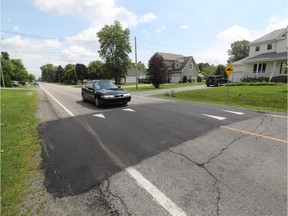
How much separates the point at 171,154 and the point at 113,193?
1.74m

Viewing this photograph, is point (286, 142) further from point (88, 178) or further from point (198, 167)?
point (88, 178)

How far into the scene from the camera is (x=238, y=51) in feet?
234

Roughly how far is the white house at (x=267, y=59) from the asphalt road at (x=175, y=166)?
2553 cm

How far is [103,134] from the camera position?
18.8 feet

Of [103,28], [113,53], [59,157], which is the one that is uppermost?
[103,28]

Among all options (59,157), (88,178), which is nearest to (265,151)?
(88,178)

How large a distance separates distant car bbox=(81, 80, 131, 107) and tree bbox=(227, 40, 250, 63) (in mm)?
71668

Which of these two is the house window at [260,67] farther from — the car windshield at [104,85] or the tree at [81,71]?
the tree at [81,71]

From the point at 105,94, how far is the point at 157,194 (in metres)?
8.42

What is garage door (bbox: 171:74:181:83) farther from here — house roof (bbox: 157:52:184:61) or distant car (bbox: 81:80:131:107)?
distant car (bbox: 81:80:131:107)

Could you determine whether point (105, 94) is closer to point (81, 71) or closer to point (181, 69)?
point (181, 69)

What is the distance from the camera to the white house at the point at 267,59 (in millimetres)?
26297

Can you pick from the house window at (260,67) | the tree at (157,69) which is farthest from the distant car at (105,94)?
the house window at (260,67)

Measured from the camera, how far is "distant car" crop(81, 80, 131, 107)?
34.7 ft
